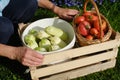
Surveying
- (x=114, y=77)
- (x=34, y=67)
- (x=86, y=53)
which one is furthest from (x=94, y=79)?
(x=34, y=67)

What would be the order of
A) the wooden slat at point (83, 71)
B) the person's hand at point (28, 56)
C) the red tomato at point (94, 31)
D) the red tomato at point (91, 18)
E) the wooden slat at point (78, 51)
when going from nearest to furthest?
1. the person's hand at point (28, 56)
2. the wooden slat at point (78, 51)
3. the red tomato at point (94, 31)
4. the red tomato at point (91, 18)
5. the wooden slat at point (83, 71)

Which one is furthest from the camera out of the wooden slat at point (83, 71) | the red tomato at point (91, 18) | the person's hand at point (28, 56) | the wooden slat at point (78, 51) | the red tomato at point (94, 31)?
the wooden slat at point (83, 71)

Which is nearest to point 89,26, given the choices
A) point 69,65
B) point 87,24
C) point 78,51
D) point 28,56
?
point 87,24

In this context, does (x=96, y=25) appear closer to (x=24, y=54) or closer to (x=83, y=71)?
(x=83, y=71)

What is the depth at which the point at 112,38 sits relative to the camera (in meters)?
3.29

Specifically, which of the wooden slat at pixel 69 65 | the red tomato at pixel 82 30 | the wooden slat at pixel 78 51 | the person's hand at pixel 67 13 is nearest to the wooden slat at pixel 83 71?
the wooden slat at pixel 69 65

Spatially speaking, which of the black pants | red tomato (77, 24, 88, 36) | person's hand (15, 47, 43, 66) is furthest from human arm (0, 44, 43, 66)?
red tomato (77, 24, 88, 36)

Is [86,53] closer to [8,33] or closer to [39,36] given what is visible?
[39,36]

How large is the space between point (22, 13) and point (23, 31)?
300 millimetres

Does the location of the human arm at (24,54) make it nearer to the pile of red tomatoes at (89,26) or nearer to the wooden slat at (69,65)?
the wooden slat at (69,65)

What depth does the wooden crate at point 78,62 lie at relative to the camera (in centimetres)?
306

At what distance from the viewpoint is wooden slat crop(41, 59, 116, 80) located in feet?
Result: 10.9

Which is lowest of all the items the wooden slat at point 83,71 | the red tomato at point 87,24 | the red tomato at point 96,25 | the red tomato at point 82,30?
the wooden slat at point 83,71

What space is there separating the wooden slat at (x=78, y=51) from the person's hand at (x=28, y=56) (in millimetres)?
91
